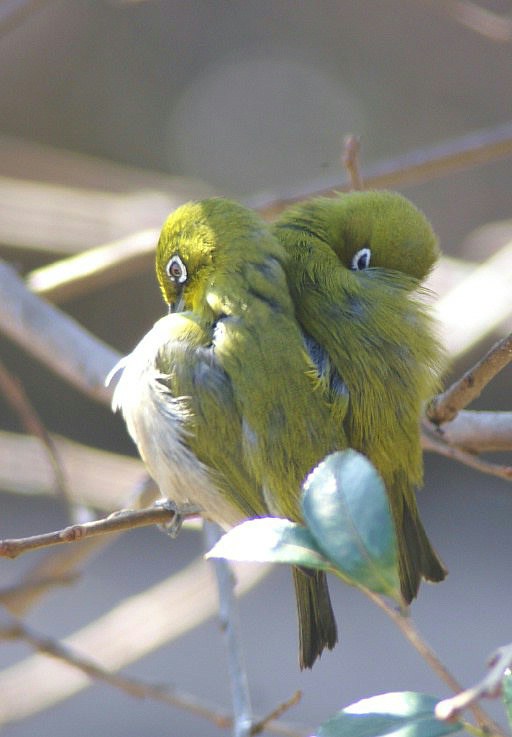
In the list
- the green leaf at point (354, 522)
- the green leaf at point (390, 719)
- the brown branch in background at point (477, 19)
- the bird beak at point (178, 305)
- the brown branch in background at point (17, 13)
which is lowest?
the green leaf at point (390, 719)

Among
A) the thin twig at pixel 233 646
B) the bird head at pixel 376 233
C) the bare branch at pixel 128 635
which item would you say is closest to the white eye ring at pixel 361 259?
the bird head at pixel 376 233

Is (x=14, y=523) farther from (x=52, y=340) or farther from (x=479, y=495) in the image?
(x=52, y=340)

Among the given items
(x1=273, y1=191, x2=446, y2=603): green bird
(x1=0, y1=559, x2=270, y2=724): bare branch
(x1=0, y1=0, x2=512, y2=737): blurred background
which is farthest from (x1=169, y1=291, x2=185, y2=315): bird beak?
(x1=0, y1=0, x2=512, y2=737): blurred background

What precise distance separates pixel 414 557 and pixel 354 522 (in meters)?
1.04

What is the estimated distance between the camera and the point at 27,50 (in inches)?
283

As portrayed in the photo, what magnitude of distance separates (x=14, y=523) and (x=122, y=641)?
3.69m

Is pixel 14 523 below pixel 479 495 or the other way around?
the other way around

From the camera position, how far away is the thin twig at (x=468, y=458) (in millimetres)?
2004

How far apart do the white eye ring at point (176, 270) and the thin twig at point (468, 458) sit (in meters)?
0.73

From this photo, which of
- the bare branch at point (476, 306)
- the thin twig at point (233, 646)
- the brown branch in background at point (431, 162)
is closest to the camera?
the thin twig at point (233, 646)

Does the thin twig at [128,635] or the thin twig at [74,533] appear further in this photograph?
the thin twig at [128,635]

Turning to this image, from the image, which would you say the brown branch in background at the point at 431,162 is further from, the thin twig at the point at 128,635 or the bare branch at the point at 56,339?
the thin twig at the point at 128,635

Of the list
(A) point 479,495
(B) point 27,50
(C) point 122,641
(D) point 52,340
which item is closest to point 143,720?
(C) point 122,641

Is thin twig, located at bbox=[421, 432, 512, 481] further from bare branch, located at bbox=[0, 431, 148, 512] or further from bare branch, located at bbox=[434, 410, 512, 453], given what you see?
bare branch, located at bbox=[0, 431, 148, 512]
